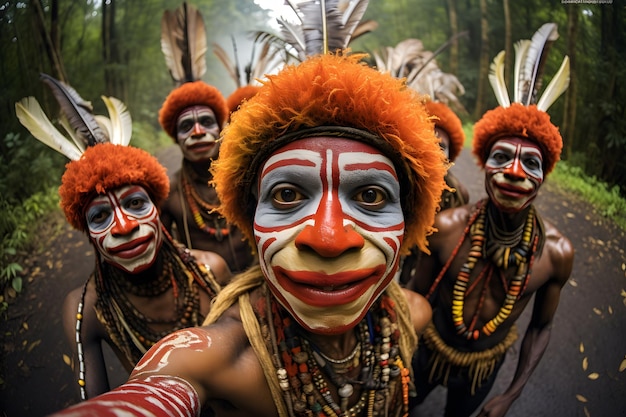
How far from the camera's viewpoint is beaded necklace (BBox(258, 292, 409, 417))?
1.15 metres

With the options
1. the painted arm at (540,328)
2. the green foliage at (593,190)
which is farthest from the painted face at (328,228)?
the green foliage at (593,190)

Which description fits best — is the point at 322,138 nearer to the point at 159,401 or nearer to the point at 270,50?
the point at 159,401

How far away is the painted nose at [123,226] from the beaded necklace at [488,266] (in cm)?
174

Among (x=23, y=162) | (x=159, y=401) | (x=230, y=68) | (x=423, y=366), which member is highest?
(x=230, y=68)

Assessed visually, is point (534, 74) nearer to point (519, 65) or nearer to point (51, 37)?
point (519, 65)

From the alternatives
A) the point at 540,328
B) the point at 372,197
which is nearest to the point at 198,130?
the point at 372,197

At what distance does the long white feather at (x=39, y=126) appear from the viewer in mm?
1724

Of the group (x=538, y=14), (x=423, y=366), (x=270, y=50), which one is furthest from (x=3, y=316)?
(x=538, y=14)

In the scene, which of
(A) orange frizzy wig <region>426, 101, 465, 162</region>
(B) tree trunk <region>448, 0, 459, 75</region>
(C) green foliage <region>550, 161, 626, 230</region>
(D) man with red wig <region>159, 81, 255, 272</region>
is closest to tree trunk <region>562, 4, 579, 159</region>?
(C) green foliage <region>550, 161, 626, 230</region>

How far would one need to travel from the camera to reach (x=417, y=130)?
112cm

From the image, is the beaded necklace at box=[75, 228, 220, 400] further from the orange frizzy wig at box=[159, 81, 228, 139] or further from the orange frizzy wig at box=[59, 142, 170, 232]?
the orange frizzy wig at box=[159, 81, 228, 139]

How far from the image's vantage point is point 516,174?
176 cm

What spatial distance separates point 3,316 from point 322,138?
1.99 m

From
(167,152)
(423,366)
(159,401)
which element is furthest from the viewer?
(167,152)
